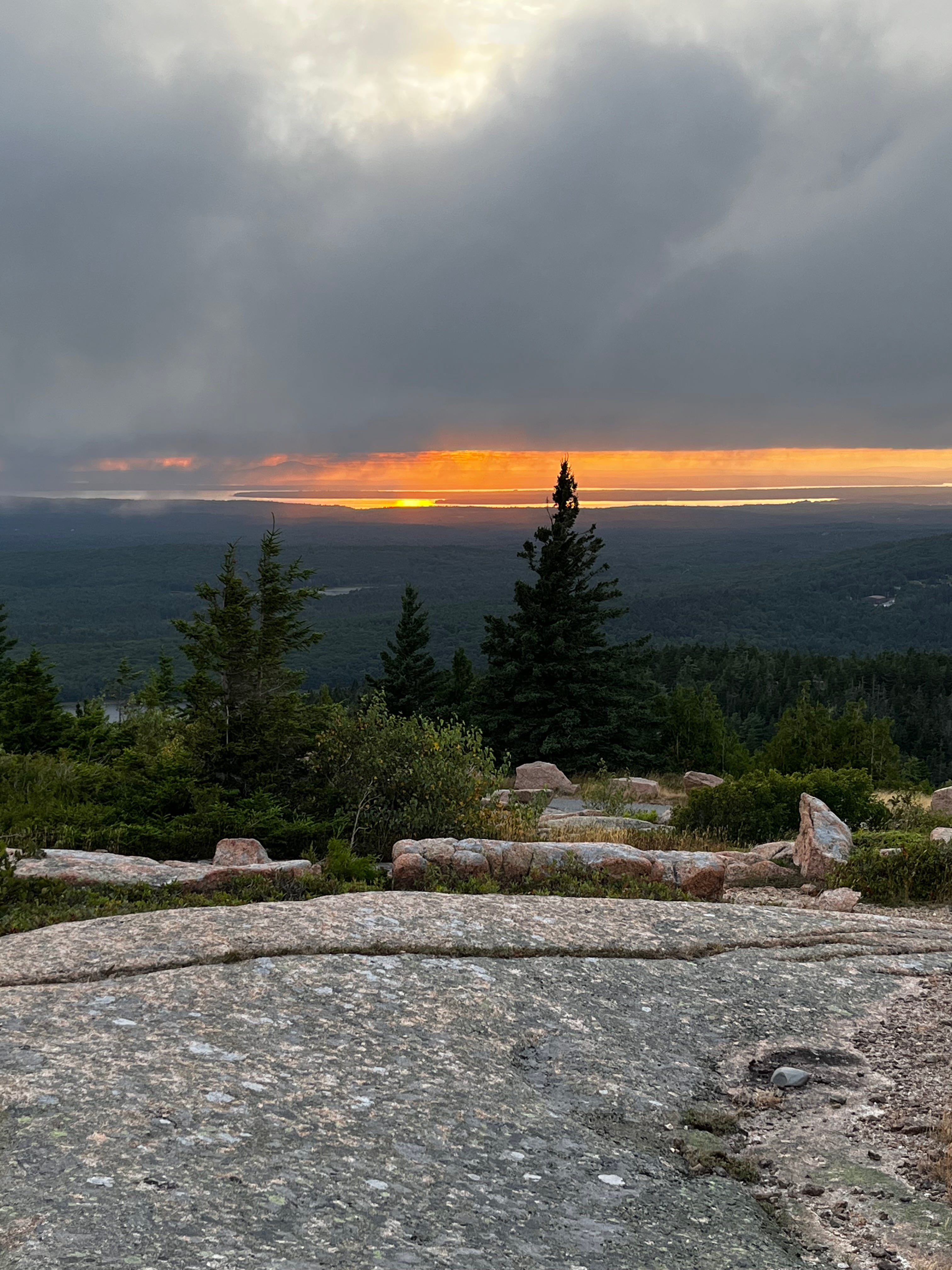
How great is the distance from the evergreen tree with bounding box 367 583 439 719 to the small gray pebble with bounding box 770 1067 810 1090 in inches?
2008

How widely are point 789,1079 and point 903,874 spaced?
8.17m

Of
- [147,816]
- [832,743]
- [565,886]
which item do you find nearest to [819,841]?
[565,886]

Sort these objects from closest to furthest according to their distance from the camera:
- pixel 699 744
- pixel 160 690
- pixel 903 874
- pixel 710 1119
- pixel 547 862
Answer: pixel 710 1119, pixel 547 862, pixel 903 874, pixel 699 744, pixel 160 690

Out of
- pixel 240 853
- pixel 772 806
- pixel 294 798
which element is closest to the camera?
pixel 240 853

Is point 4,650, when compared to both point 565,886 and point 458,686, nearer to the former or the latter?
point 458,686

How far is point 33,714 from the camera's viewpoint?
2995 centimetres

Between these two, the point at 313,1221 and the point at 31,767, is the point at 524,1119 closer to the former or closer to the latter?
the point at 313,1221

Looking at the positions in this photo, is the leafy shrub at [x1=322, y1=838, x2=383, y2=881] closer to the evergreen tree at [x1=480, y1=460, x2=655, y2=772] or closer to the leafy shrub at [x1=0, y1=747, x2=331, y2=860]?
the leafy shrub at [x1=0, y1=747, x2=331, y2=860]

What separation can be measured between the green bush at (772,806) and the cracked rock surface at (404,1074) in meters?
9.15

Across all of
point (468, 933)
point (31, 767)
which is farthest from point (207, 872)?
point (31, 767)

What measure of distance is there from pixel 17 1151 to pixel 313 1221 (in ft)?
5.43

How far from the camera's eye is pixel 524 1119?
17.3 feet

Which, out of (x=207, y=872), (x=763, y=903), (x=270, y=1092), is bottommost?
(x=763, y=903)

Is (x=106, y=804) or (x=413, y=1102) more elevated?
(x=413, y=1102)
